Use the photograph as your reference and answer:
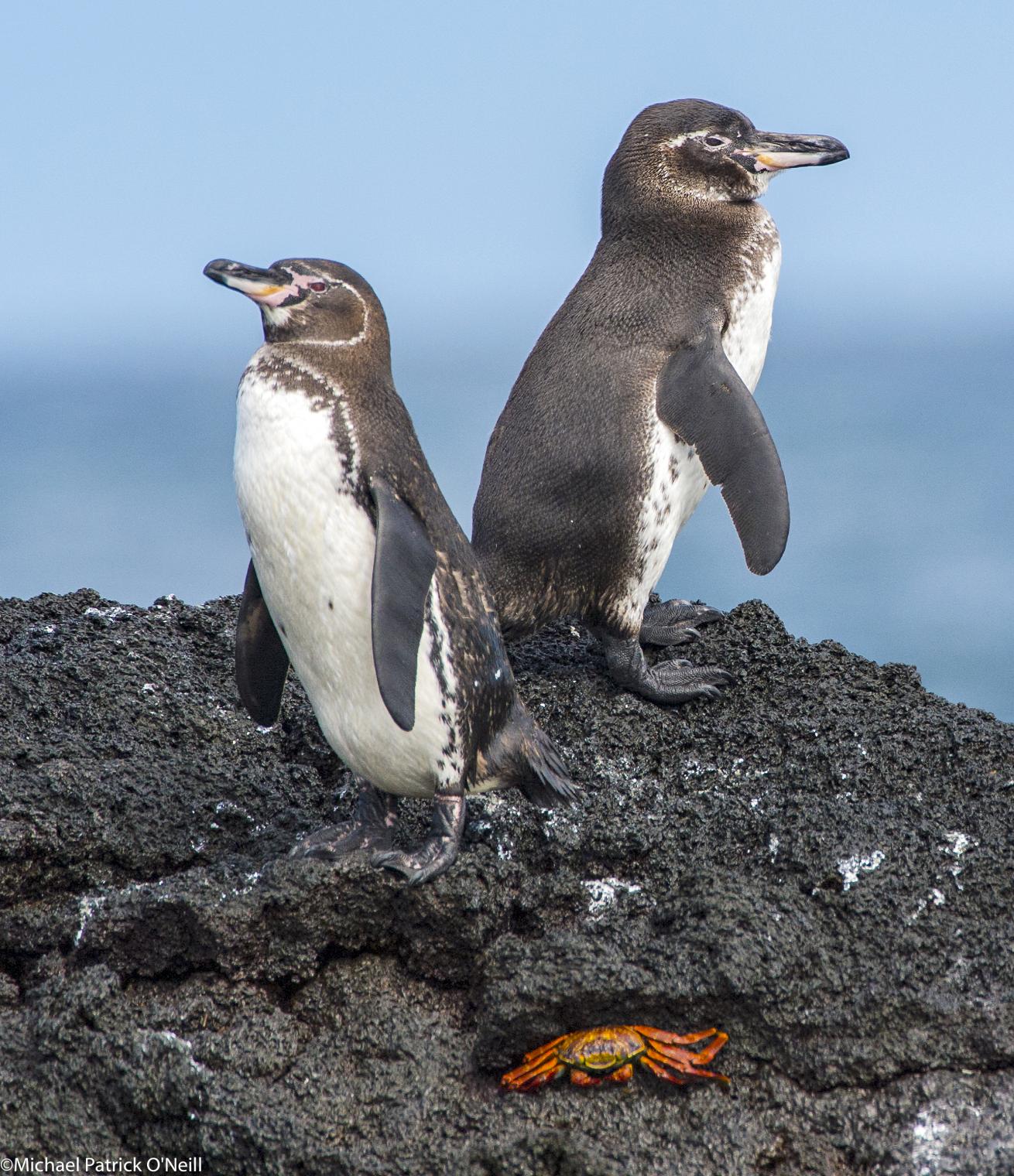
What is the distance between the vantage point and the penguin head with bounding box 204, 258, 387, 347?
3447 millimetres

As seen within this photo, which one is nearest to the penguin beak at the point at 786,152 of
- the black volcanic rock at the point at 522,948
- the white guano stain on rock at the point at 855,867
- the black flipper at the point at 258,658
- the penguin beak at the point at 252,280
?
the black volcanic rock at the point at 522,948

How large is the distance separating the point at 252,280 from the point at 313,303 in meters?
0.14

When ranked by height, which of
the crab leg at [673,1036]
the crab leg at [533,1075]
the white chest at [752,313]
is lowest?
the crab leg at [533,1075]

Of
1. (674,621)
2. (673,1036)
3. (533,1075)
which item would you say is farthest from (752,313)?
(533,1075)

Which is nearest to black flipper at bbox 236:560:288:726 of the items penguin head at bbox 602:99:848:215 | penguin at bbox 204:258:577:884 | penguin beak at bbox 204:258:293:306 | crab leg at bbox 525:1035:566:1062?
penguin at bbox 204:258:577:884

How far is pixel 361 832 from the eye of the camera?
12.0 ft

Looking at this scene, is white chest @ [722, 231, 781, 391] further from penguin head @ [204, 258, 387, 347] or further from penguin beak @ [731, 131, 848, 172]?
penguin head @ [204, 258, 387, 347]

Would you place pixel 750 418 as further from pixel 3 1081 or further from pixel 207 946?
pixel 3 1081

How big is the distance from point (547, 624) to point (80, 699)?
1.28 metres

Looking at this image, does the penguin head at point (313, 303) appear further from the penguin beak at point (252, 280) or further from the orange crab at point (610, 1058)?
the orange crab at point (610, 1058)

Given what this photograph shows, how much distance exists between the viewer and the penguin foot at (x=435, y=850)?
338 cm

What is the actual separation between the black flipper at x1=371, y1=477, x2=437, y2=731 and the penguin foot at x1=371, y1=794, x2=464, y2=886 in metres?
0.30

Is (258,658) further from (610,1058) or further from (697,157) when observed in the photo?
(697,157)

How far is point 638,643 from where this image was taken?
4535 mm
